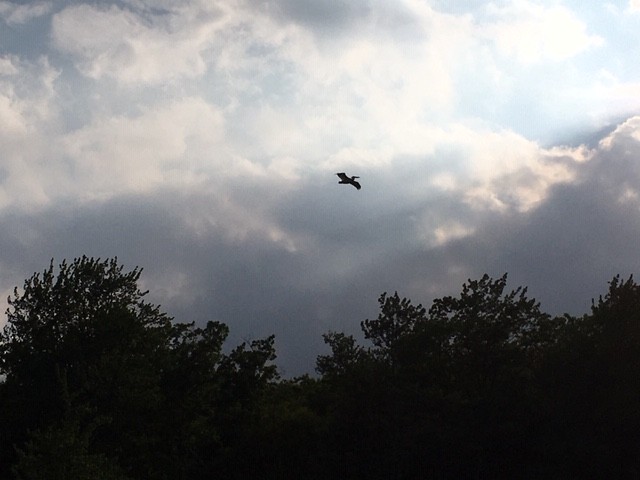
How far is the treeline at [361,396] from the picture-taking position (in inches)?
1843

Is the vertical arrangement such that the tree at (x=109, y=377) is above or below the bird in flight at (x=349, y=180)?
below

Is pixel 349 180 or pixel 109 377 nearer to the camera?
pixel 349 180

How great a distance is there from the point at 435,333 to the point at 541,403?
33.6 feet

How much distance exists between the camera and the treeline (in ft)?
154

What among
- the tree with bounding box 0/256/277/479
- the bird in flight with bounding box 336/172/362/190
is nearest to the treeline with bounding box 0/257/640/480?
the tree with bounding box 0/256/277/479

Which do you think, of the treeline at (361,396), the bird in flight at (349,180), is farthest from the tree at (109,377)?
the bird in flight at (349,180)

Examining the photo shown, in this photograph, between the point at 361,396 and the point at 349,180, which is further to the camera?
the point at 361,396

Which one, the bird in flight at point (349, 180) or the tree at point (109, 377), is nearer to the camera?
the bird in flight at point (349, 180)

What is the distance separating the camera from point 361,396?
54375 millimetres

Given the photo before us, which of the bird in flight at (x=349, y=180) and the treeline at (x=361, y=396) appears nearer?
the bird in flight at (x=349, y=180)

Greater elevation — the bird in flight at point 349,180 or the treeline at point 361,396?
the bird in flight at point 349,180

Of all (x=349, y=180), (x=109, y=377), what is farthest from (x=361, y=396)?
(x=349, y=180)

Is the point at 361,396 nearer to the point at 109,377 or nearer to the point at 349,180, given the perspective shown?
the point at 109,377

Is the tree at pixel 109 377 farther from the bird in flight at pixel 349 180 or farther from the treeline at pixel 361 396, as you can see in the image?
the bird in flight at pixel 349 180
